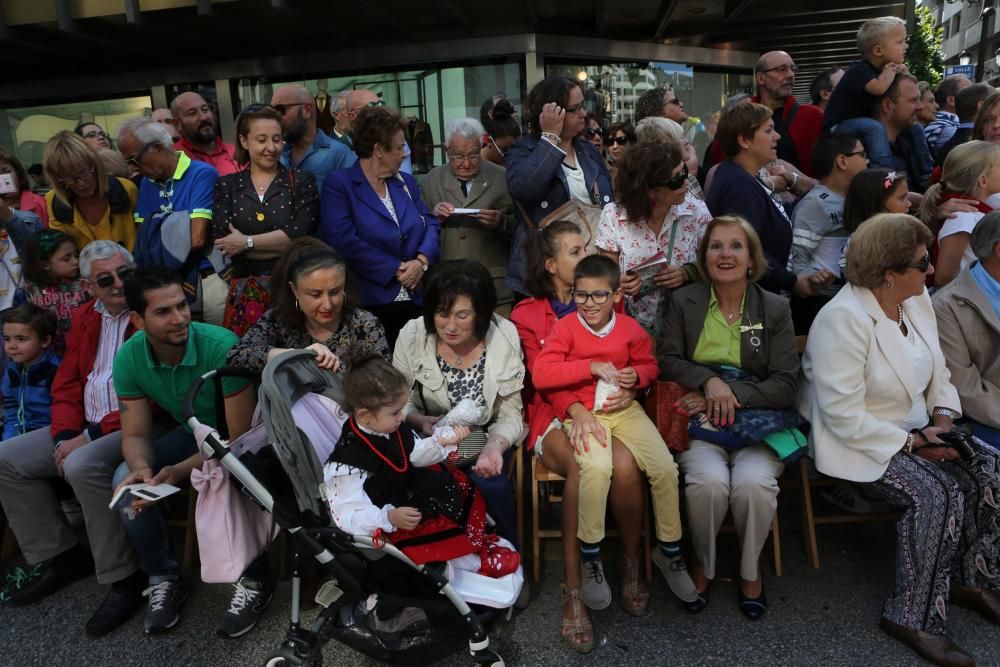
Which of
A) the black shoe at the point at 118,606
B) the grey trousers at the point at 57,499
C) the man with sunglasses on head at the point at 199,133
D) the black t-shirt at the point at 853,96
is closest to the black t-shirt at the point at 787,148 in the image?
the black t-shirt at the point at 853,96

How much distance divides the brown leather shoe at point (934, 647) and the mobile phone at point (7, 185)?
549 cm

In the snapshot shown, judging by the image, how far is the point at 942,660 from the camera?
2510mm

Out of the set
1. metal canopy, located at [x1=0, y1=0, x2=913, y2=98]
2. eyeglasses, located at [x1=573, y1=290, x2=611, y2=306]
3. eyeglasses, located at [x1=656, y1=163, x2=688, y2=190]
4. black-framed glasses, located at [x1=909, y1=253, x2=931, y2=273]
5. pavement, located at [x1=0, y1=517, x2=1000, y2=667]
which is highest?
metal canopy, located at [x1=0, y1=0, x2=913, y2=98]

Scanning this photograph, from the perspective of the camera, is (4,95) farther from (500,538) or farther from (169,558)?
(500,538)

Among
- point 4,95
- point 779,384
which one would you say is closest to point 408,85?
point 4,95

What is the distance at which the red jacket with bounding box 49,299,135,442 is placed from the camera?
3.49m

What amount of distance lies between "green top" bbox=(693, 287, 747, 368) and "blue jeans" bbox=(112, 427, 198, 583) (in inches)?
100

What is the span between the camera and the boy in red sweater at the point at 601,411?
286 cm

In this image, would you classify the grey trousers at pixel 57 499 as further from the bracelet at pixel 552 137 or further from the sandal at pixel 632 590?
the bracelet at pixel 552 137

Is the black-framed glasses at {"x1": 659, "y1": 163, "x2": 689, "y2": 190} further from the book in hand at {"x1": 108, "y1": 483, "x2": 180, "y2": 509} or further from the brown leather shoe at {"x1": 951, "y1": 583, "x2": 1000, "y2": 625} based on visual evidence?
the book in hand at {"x1": 108, "y1": 483, "x2": 180, "y2": 509}

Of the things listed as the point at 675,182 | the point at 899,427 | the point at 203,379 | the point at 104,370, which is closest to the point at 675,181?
the point at 675,182

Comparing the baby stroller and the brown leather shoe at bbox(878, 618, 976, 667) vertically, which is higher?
the baby stroller

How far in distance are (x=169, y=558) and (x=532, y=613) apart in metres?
1.71

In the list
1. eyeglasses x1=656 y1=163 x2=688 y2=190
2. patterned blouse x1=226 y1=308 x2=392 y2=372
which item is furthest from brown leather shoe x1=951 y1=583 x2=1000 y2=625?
patterned blouse x1=226 y1=308 x2=392 y2=372
